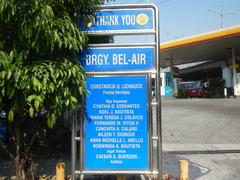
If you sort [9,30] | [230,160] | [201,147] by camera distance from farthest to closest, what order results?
[201,147] → [230,160] → [9,30]

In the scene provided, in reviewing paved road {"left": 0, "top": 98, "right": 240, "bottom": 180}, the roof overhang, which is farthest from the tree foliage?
the roof overhang

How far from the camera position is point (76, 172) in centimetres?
551

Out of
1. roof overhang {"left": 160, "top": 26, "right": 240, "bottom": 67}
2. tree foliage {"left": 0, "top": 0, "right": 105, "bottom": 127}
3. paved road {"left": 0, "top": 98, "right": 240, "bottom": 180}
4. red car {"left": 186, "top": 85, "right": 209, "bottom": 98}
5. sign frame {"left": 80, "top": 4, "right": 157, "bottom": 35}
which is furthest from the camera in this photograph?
red car {"left": 186, "top": 85, "right": 209, "bottom": 98}

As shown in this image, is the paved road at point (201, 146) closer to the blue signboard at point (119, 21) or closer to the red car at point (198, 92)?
the blue signboard at point (119, 21)

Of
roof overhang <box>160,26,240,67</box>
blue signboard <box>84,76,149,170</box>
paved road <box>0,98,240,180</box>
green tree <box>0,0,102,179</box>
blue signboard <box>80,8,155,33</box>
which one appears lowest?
paved road <box>0,98,240,180</box>

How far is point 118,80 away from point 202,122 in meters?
10.5

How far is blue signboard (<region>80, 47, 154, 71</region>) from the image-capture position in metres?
5.40

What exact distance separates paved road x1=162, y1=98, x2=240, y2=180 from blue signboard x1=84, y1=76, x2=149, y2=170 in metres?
1.93

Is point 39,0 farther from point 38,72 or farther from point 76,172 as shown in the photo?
point 76,172

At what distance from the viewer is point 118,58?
545 centimetres

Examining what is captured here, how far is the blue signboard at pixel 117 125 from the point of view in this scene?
17.7ft

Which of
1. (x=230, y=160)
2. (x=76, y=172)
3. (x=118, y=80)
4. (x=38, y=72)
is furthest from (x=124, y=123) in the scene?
(x=230, y=160)

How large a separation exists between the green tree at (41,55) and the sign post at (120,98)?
0.40 metres

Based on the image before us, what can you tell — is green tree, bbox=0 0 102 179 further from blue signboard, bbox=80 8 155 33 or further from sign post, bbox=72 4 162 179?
sign post, bbox=72 4 162 179
